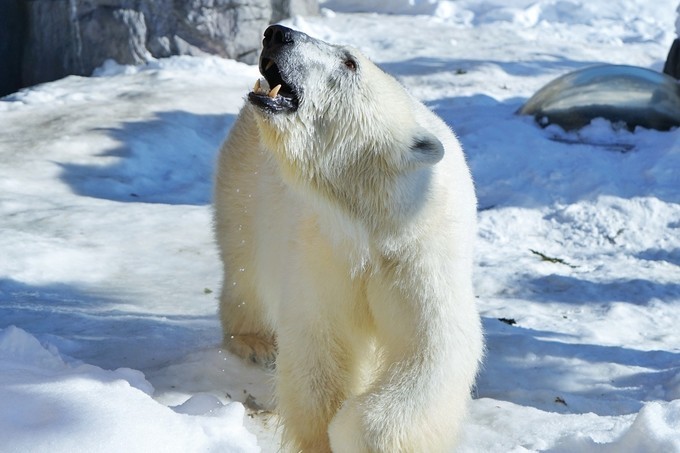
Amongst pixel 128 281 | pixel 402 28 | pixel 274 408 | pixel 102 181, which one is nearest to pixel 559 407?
pixel 274 408

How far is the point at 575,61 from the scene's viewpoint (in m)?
11.8

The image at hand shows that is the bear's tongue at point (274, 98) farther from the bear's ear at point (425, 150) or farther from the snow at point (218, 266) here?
the snow at point (218, 266)

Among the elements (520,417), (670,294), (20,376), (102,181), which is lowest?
(102,181)

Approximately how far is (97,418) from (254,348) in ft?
5.03

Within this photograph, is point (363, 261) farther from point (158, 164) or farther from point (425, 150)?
point (158, 164)

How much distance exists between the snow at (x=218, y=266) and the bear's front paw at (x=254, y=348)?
0.17 ft

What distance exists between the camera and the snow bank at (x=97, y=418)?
2549mm

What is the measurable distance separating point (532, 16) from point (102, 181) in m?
8.13

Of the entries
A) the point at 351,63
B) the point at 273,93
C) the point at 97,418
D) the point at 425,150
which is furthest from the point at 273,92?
the point at 97,418

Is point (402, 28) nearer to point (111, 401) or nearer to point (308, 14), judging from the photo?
point (308, 14)

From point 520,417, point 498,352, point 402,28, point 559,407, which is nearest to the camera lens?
point 520,417

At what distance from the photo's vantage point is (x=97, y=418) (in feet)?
8.79

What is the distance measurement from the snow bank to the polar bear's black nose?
1079 mm

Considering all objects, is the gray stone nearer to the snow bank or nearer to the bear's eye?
the snow bank
